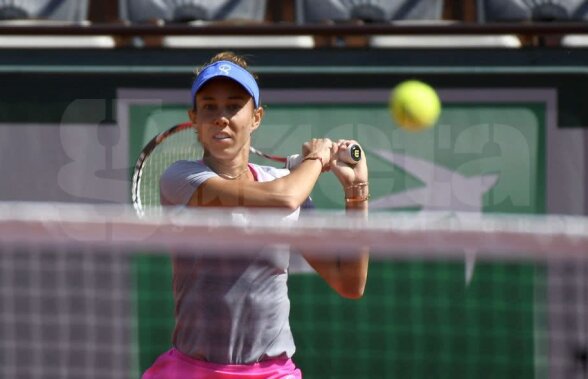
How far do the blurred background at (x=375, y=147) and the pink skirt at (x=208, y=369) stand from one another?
83.9 inches

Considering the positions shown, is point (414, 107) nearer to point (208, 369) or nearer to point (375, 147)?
point (375, 147)

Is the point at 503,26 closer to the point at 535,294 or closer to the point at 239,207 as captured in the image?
the point at 535,294

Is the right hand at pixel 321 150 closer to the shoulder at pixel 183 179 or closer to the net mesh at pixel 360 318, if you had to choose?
the shoulder at pixel 183 179

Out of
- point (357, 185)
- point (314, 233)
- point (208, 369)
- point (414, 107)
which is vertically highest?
point (414, 107)

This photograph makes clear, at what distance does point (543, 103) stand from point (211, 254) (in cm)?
269

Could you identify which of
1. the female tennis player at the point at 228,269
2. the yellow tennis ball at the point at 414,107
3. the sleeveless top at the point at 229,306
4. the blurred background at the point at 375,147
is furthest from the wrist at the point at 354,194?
the blurred background at the point at 375,147

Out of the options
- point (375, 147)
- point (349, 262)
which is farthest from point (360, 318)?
point (349, 262)

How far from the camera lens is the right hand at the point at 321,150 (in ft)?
10.2

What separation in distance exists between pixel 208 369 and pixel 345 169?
716mm

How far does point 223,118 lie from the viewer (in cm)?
299

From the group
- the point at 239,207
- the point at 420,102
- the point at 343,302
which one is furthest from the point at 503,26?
the point at 239,207

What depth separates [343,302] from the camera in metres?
5.14

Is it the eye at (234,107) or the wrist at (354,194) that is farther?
the wrist at (354,194)

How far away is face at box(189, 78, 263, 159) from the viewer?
2994mm
